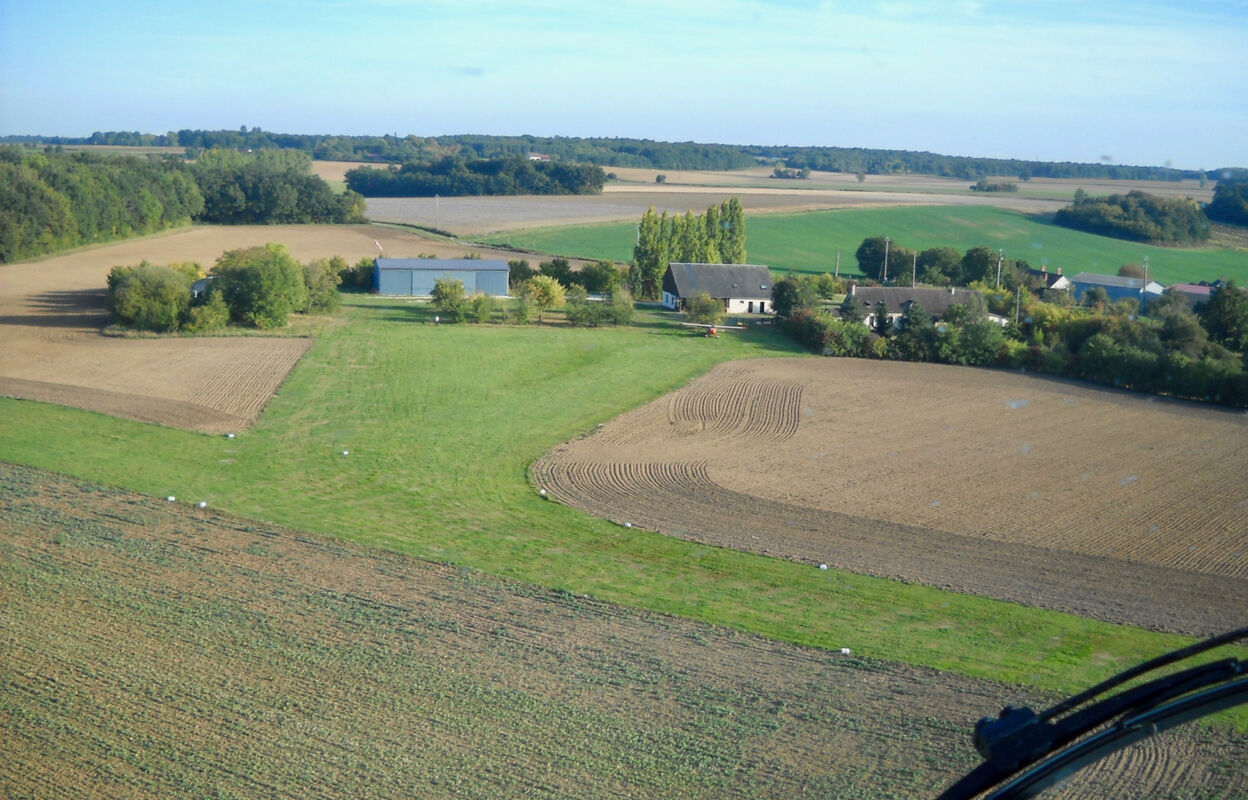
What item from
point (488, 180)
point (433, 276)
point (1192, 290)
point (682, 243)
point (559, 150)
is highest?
point (559, 150)

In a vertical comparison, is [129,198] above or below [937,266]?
above

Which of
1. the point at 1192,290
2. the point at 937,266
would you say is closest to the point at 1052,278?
the point at 937,266

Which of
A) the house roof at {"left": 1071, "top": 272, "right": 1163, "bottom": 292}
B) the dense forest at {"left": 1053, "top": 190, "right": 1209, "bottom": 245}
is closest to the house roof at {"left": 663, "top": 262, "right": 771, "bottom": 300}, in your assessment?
the house roof at {"left": 1071, "top": 272, "right": 1163, "bottom": 292}

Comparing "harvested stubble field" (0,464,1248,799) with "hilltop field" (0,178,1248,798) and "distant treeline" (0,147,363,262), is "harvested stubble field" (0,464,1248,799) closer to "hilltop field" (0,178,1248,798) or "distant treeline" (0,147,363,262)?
"hilltop field" (0,178,1248,798)

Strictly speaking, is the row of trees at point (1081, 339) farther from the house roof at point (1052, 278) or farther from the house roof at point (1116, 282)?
the house roof at point (1052, 278)

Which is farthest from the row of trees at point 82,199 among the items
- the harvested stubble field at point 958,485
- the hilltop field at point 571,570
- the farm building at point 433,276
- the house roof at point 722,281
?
the harvested stubble field at point 958,485

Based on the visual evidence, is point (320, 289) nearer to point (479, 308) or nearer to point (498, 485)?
point (479, 308)
